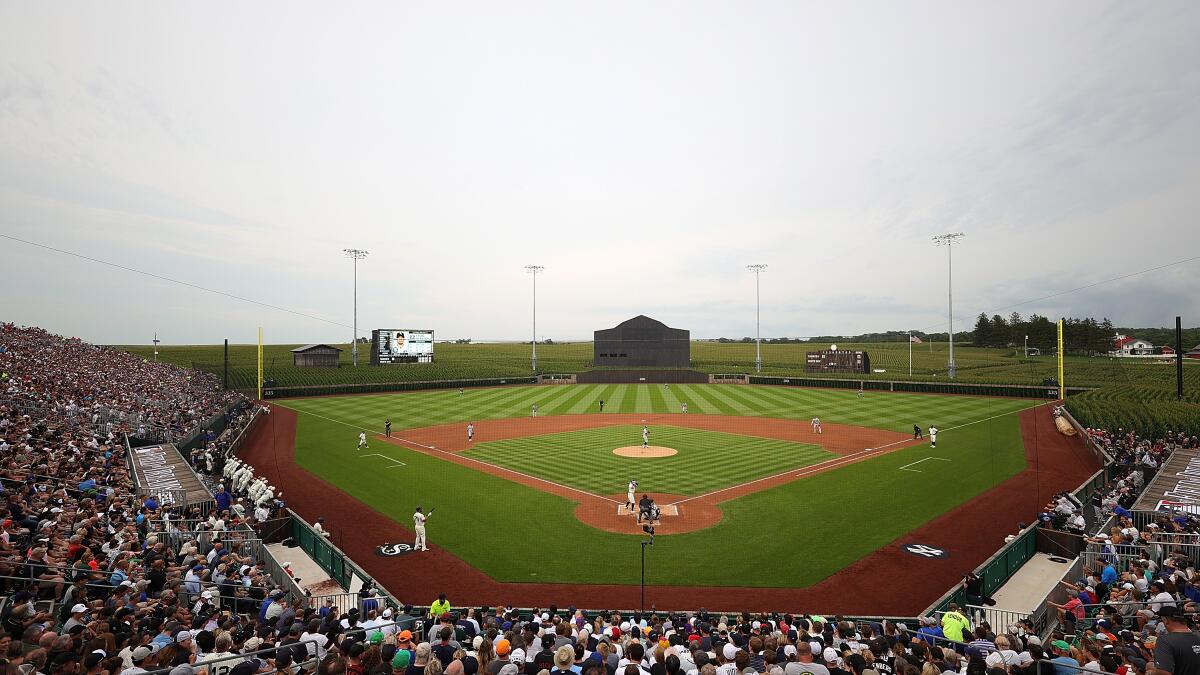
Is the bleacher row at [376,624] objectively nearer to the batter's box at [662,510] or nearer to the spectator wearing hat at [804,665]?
the spectator wearing hat at [804,665]

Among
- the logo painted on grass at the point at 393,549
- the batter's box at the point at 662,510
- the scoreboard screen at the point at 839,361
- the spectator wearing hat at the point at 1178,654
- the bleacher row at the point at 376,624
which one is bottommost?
the logo painted on grass at the point at 393,549

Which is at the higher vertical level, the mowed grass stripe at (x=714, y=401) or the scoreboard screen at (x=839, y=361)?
the scoreboard screen at (x=839, y=361)

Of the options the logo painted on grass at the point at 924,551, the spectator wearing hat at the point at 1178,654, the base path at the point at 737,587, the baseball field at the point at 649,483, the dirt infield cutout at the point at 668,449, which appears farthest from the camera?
the dirt infield cutout at the point at 668,449

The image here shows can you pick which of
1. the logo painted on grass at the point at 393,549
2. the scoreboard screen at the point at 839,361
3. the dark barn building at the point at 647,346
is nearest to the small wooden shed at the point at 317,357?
the dark barn building at the point at 647,346

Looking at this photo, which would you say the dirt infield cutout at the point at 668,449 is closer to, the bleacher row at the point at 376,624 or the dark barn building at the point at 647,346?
the bleacher row at the point at 376,624

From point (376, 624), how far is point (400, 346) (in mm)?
67006

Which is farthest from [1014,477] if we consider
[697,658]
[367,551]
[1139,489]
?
[367,551]

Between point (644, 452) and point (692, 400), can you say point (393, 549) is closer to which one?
point (644, 452)

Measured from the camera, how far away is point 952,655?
25.6ft

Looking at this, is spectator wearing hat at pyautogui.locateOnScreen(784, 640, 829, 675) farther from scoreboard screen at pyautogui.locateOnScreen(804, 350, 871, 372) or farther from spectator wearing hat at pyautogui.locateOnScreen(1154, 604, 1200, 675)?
scoreboard screen at pyautogui.locateOnScreen(804, 350, 871, 372)

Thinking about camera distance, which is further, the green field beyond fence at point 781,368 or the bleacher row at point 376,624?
the green field beyond fence at point 781,368

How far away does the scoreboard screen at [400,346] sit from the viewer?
235ft

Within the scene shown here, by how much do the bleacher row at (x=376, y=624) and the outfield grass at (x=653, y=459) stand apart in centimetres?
1155

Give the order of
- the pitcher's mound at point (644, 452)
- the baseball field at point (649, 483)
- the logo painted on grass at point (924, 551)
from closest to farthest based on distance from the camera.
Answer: the baseball field at point (649, 483)
the logo painted on grass at point (924, 551)
the pitcher's mound at point (644, 452)
